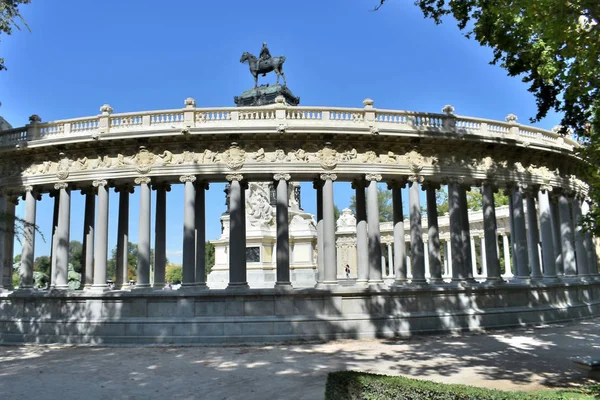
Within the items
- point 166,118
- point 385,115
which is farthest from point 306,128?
point 166,118

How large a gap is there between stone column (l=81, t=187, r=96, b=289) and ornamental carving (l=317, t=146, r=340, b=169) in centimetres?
1391

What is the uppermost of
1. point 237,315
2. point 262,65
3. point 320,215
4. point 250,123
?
point 262,65

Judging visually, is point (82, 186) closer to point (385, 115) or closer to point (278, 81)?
Result: point (385, 115)

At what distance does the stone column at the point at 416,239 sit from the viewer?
26531mm

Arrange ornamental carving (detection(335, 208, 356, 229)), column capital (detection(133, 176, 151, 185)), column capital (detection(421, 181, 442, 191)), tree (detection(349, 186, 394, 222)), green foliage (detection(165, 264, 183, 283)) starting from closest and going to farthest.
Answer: column capital (detection(133, 176, 151, 185)) → column capital (detection(421, 181, 442, 191)) → ornamental carving (detection(335, 208, 356, 229)) → tree (detection(349, 186, 394, 222)) → green foliage (detection(165, 264, 183, 283))

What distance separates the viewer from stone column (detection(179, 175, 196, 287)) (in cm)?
2458

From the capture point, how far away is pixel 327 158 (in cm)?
2573

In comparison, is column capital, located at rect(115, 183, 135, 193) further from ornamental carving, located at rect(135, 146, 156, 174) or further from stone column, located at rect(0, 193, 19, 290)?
stone column, located at rect(0, 193, 19, 290)

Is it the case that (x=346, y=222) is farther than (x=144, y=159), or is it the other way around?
(x=346, y=222)

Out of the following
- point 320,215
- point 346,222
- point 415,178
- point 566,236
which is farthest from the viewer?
point 346,222

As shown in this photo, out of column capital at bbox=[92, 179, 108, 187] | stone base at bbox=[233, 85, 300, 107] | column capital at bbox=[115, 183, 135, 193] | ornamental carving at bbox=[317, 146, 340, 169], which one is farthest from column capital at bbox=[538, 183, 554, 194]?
column capital at bbox=[92, 179, 108, 187]

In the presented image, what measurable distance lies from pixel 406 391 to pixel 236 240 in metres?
16.6

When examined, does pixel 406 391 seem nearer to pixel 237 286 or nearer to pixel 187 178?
pixel 237 286

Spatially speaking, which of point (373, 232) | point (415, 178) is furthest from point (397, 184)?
point (373, 232)
